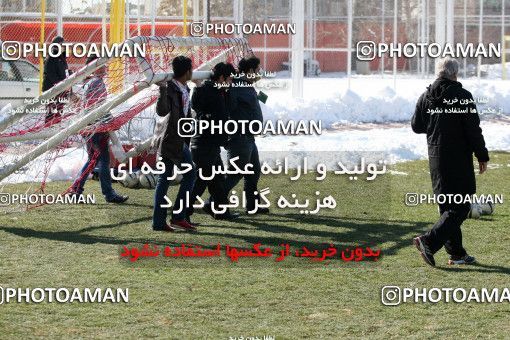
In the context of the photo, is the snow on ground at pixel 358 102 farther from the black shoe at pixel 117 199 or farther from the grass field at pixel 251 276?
the grass field at pixel 251 276

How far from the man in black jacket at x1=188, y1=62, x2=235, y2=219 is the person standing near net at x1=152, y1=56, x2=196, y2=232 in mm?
530

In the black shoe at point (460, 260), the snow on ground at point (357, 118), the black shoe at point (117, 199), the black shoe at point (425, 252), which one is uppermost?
the snow on ground at point (357, 118)

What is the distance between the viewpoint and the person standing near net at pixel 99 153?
14.6 meters

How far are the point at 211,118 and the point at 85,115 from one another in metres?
1.59

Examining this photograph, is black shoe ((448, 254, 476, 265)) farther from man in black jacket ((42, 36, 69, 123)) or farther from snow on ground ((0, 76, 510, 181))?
man in black jacket ((42, 36, 69, 123))

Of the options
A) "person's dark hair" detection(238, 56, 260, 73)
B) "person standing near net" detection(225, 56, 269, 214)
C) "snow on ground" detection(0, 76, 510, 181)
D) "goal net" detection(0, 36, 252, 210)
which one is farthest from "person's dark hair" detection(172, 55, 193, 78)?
"snow on ground" detection(0, 76, 510, 181)

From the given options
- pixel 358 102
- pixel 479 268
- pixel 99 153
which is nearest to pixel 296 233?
pixel 479 268

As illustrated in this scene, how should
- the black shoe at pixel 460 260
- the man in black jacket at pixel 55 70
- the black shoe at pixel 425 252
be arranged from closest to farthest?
the black shoe at pixel 425 252 → the black shoe at pixel 460 260 → the man in black jacket at pixel 55 70

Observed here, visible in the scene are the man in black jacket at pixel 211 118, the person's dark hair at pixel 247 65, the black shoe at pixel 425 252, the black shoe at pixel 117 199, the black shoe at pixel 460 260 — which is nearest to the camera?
the black shoe at pixel 425 252

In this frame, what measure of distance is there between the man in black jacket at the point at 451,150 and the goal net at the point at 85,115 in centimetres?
343

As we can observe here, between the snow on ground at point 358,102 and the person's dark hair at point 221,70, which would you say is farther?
the snow on ground at point 358,102

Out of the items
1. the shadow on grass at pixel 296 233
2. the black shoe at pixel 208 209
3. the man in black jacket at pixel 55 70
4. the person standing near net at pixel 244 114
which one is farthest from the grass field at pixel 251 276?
the man in black jacket at pixel 55 70

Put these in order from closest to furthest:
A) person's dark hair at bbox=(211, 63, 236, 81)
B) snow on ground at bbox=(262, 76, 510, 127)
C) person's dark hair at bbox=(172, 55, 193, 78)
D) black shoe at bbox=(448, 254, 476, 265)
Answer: black shoe at bbox=(448, 254, 476, 265), person's dark hair at bbox=(172, 55, 193, 78), person's dark hair at bbox=(211, 63, 236, 81), snow on ground at bbox=(262, 76, 510, 127)

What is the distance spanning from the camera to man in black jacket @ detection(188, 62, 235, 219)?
518 inches
